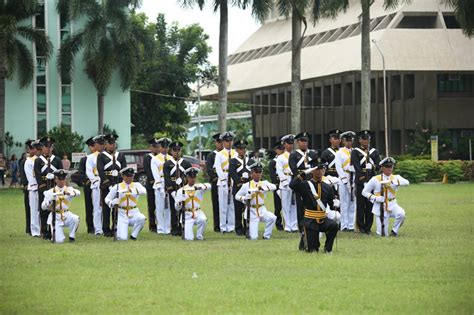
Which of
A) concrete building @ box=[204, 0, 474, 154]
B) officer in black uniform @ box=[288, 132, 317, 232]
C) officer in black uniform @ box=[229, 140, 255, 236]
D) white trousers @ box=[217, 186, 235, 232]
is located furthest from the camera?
concrete building @ box=[204, 0, 474, 154]

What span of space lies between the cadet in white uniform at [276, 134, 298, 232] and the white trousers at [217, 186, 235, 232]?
1.12 meters

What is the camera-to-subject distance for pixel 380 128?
72.7 m

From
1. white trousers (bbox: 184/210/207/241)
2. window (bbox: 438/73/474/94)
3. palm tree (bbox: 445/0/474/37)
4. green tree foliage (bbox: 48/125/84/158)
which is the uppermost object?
palm tree (bbox: 445/0/474/37)

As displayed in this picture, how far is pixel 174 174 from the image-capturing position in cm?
2525

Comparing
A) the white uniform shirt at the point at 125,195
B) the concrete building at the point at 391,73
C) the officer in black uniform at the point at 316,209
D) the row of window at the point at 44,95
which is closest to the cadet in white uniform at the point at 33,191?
the white uniform shirt at the point at 125,195

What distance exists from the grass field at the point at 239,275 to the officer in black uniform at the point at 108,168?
1.73 feet

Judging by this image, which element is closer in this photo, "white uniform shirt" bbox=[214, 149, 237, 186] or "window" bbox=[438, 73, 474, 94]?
"white uniform shirt" bbox=[214, 149, 237, 186]

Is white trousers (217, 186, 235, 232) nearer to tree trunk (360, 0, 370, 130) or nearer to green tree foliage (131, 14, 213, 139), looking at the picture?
tree trunk (360, 0, 370, 130)

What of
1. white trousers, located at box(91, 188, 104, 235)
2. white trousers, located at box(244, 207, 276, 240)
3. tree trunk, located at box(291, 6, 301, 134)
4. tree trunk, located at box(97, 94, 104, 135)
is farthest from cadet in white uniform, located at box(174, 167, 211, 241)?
tree trunk, located at box(97, 94, 104, 135)

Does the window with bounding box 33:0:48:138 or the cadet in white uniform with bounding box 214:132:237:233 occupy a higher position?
the window with bounding box 33:0:48:138

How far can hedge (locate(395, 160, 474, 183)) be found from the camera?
176 feet

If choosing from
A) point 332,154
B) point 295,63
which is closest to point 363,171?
point 332,154

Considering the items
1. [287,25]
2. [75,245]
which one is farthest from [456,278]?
[287,25]

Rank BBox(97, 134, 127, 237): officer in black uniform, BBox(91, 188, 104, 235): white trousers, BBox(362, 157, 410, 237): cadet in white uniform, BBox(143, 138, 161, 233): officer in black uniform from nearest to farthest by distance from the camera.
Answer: BBox(362, 157, 410, 237): cadet in white uniform → BBox(97, 134, 127, 237): officer in black uniform → BBox(91, 188, 104, 235): white trousers → BBox(143, 138, 161, 233): officer in black uniform
